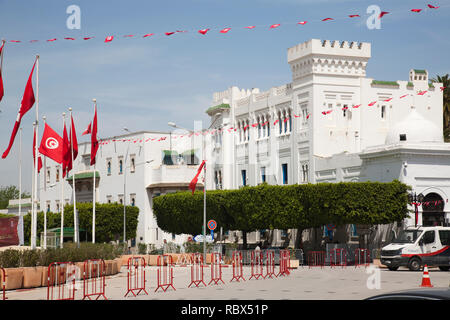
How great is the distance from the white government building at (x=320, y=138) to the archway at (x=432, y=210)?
0.22ft

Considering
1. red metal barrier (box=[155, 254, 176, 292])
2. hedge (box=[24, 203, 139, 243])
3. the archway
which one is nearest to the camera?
red metal barrier (box=[155, 254, 176, 292])

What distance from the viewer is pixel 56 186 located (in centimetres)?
8806

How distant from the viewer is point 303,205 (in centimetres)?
4644

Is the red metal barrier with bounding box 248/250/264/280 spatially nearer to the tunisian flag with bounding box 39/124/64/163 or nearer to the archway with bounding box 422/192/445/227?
the tunisian flag with bounding box 39/124/64/163

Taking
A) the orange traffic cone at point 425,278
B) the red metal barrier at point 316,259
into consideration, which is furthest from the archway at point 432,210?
the orange traffic cone at point 425,278

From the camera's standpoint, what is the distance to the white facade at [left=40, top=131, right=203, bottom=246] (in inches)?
2849

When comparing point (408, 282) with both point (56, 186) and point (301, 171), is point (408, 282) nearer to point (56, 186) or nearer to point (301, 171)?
point (301, 171)

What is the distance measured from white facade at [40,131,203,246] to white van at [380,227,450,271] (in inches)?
1459

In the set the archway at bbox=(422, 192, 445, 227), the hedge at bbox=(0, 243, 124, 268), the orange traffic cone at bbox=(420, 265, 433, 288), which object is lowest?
the orange traffic cone at bbox=(420, 265, 433, 288)

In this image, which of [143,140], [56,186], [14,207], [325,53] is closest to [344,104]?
[325,53]

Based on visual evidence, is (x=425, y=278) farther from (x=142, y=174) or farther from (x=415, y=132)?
(x=142, y=174)

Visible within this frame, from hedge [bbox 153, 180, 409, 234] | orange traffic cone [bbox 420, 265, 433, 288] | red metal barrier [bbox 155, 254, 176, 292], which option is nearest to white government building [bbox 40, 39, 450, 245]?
hedge [bbox 153, 180, 409, 234]

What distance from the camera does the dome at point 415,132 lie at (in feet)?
153

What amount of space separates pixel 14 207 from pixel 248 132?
47400 millimetres
